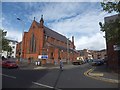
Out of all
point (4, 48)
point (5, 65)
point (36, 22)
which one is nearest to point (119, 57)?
point (5, 65)

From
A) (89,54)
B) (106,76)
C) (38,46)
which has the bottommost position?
(106,76)

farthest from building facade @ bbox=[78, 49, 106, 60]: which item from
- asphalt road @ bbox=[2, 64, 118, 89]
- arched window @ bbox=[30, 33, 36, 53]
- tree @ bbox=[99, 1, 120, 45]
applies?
asphalt road @ bbox=[2, 64, 118, 89]

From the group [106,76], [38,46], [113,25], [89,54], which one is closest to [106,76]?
[106,76]

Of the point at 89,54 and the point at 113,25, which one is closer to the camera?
the point at 113,25

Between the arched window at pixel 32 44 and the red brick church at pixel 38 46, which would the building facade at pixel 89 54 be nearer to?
the red brick church at pixel 38 46

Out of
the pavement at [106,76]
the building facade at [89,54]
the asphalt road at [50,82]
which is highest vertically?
the building facade at [89,54]

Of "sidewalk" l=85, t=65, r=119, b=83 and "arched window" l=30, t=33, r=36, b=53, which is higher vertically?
"arched window" l=30, t=33, r=36, b=53

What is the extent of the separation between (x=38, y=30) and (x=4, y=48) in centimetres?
1489

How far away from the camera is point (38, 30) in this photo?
206ft

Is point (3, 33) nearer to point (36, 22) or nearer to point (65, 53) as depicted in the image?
point (36, 22)

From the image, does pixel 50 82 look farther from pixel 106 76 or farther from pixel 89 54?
pixel 89 54

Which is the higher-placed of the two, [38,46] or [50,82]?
[38,46]

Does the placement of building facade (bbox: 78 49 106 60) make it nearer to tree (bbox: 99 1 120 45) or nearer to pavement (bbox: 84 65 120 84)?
pavement (bbox: 84 65 120 84)

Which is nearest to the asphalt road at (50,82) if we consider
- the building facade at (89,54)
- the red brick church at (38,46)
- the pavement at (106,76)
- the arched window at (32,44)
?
the pavement at (106,76)
